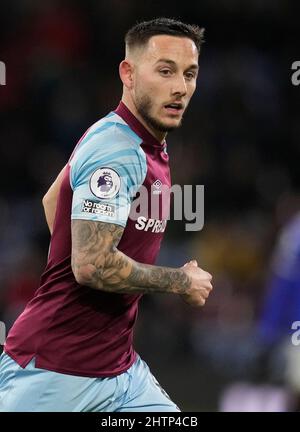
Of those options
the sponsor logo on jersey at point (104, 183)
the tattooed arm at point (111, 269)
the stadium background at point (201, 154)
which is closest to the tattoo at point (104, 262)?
the tattooed arm at point (111, 269)

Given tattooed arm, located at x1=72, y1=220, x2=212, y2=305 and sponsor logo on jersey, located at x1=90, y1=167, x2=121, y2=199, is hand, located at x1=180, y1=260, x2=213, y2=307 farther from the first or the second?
sponsor logo on jersey, located at x1=90, y1=167, x2=121, y2=199

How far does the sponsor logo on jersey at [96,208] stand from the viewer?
392cm

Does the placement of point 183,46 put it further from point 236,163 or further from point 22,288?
point 236,163

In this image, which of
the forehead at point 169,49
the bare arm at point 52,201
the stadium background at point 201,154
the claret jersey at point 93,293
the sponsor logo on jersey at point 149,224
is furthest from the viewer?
the stadium background at point 201,154

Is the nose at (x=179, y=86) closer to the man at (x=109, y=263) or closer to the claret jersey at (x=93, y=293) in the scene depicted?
the man at (x=109, y=263)

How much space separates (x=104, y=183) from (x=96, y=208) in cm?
10

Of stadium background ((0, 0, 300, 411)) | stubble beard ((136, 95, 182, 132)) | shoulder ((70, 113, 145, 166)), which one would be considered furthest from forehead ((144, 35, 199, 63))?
stadium background ((0, 0, 300, 411))

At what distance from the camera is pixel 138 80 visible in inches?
170

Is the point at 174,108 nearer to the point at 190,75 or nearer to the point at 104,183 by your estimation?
the point at 190,75

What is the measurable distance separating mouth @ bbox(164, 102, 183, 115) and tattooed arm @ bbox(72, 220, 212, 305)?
62 cm

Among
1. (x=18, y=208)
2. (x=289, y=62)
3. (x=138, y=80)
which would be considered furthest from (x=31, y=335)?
(x=289, y=62)

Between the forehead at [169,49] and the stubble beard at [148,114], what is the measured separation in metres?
0.17
